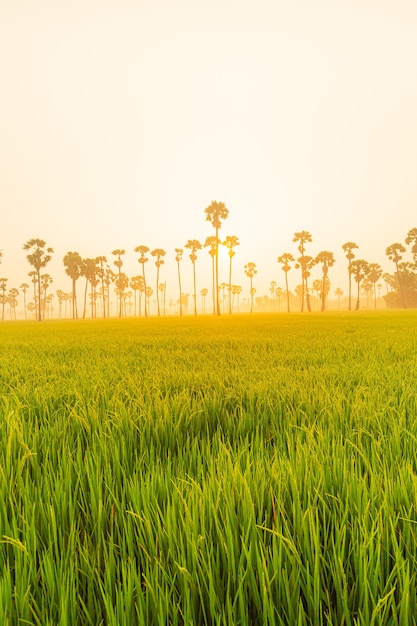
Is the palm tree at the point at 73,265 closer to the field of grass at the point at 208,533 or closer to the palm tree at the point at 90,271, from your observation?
the palm tree at the point at 90,271

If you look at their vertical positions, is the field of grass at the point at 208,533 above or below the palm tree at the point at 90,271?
below

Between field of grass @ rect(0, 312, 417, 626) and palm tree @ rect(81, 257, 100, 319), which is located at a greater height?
palm tree @ rect(81, 257, 100, 319)

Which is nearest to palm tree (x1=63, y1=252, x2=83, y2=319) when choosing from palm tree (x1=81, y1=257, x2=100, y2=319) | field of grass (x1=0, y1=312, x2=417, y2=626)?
palm tree (x1=81, y1=257, x2=100, y2=319)

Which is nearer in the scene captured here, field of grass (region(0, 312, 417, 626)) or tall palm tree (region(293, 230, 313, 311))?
field of grass (region(0, 312, 417, 626))

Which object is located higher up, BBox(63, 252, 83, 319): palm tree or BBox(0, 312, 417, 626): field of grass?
BBox(63, 252, 83, 319): palm tree

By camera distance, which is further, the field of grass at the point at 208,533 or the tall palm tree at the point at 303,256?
the tall palm tree at the point at 303,256

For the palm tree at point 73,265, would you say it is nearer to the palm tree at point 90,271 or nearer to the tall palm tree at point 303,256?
the palm tree at point 90,271

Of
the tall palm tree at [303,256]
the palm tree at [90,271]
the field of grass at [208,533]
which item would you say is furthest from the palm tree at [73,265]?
the field of grass at [208,533]

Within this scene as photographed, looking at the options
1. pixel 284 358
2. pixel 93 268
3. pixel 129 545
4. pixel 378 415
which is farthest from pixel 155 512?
pixel 93 268

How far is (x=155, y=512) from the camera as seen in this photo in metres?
1.17

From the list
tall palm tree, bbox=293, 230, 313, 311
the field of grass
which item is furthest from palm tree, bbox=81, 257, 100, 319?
the field of grass

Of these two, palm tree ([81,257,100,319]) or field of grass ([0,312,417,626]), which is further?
palm tree ([81,257,100,319])

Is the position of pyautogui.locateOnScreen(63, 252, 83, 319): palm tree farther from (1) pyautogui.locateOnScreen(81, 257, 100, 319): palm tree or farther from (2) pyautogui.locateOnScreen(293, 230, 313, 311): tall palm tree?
(2) pyautogui.locateOnScreen(293, 230, 313, 311): tall palm tree

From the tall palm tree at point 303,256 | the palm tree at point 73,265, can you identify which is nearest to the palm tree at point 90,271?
the palm tree at point 73,265
